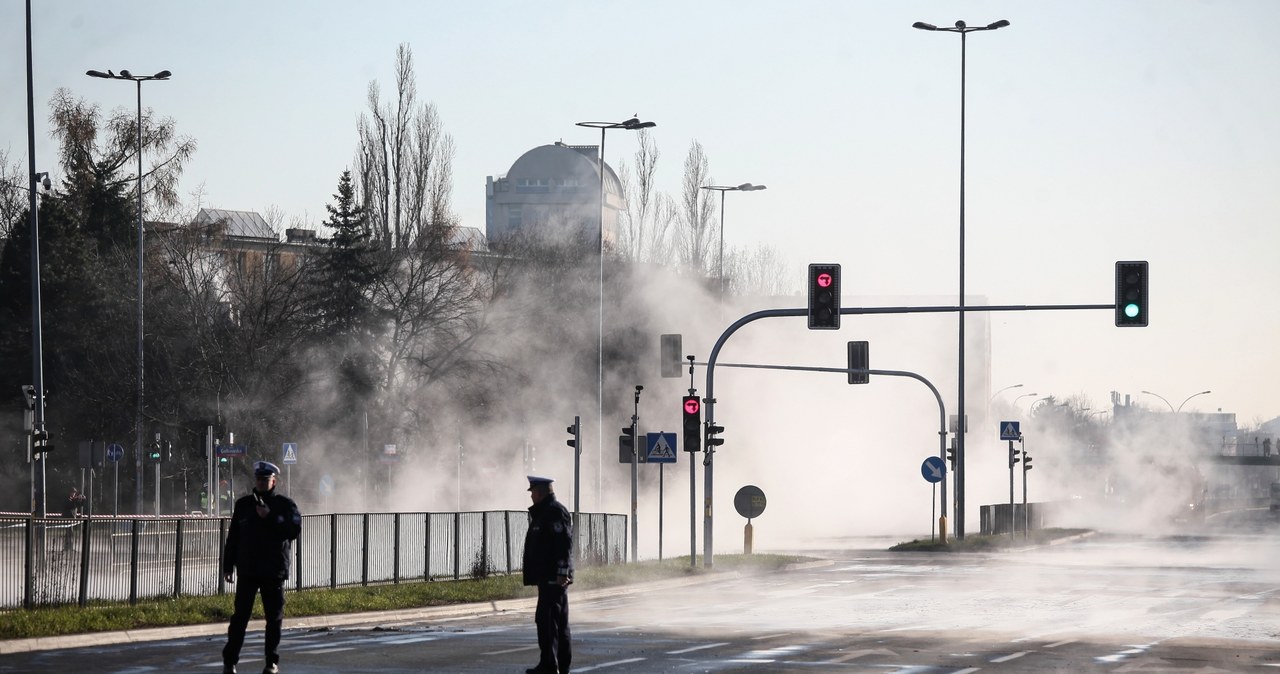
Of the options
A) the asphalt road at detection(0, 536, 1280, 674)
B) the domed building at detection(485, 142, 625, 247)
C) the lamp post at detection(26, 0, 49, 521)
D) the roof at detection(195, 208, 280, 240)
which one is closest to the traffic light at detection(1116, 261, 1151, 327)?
the asphalt road at detection(0, 536, 1280, 674)

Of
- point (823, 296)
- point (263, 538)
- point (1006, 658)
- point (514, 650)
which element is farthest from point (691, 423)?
point (263, 538)

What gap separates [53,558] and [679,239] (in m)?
59.7

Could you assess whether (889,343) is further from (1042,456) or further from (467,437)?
(1042,456)

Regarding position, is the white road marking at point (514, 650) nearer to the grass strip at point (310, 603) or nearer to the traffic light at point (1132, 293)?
the grass strip at point (310, 603)

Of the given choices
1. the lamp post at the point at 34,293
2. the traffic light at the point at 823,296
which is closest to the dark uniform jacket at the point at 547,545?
the traffic light at the point at 823,296

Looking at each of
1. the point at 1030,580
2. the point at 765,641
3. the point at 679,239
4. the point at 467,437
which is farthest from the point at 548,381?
the point at 765,641

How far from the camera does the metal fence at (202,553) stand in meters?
20.3

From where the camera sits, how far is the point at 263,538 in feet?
46.3

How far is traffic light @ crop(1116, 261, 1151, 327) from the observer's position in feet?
93.5

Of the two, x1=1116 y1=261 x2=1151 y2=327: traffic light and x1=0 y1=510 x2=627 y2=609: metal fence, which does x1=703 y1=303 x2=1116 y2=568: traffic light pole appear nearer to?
x1=1116 y1=261 x2=1151 y2=327: traffic light

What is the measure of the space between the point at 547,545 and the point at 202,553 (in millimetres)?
10416

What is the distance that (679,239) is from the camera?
79.2 m

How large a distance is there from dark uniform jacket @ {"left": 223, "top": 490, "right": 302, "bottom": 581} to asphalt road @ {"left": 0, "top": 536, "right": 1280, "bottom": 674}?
1.38 m

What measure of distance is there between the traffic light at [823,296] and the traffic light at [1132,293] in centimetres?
454
